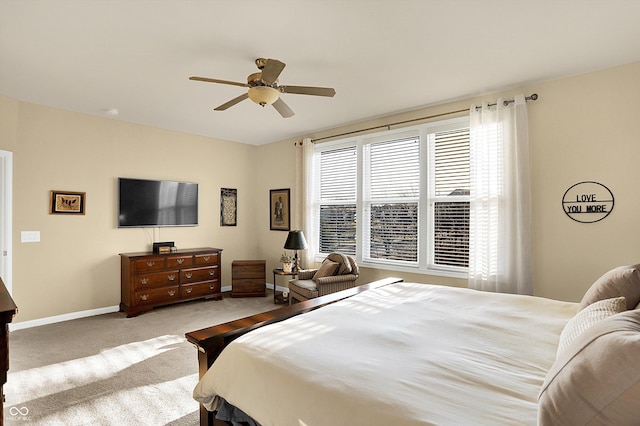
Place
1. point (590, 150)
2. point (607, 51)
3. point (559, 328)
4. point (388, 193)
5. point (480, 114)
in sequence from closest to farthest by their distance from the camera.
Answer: point (559, 328)
point (607, 51)
point (590, 150)
point (480, 114)
point (388, 193)

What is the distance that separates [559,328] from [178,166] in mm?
5317

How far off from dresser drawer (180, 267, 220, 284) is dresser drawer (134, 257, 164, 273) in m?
0.35

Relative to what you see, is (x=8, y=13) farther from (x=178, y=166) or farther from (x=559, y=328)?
(x=559, y=328)

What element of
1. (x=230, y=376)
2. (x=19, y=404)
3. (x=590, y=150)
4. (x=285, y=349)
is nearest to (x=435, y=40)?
(x=590, y=150)

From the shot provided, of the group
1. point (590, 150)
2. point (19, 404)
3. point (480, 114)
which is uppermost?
point (480, 114)

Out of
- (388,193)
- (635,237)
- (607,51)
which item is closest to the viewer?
(607,51)

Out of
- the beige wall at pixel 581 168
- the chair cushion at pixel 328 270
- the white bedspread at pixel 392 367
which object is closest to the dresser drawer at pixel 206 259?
Answer: the chair cushion at pixel 328 270

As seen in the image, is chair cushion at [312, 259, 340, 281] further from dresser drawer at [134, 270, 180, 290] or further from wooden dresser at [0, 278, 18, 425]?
wooden dresser at [0, 278, 18, 425]

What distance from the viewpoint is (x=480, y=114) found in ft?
12.3

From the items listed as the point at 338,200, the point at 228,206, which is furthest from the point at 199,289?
the point at 338,200

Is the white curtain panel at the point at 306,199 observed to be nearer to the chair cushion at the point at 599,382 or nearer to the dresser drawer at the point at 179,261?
the dresser drawer at the point at 179,261

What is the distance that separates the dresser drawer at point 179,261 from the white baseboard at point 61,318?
94cm

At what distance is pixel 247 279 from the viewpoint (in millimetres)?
5590

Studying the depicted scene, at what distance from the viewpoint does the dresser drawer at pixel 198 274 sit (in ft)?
16.6
